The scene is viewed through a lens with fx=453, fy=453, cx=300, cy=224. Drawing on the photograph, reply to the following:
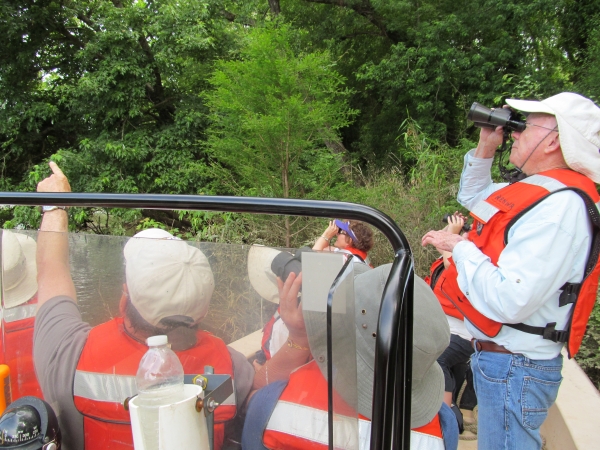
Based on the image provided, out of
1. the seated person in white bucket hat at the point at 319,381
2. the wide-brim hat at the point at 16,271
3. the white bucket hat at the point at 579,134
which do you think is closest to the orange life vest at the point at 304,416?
the seated person in white bucket hat at the point at 319,381

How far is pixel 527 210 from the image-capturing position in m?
1.48

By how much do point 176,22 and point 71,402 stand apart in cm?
901

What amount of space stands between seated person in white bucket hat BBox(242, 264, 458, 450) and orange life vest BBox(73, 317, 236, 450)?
9 centimetres

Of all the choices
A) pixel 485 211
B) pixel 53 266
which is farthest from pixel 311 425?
pixel 485 211

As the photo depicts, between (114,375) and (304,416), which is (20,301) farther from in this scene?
(304,416)

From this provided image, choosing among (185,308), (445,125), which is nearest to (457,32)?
(445,125)

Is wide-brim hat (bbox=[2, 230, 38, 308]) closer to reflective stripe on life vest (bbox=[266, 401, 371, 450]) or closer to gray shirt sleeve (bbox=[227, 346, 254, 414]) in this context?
gray shirt sleeve (bbox=[227, 346, 254, 414])

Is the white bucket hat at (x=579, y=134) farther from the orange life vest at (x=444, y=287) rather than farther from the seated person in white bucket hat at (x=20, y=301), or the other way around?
the seated person in white bucket hat at (x=20, y=301)

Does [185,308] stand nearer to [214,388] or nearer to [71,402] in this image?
[214,388]

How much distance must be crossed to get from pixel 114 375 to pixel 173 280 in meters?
0.28

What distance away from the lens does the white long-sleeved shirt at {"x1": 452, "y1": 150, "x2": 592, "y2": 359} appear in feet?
4.51

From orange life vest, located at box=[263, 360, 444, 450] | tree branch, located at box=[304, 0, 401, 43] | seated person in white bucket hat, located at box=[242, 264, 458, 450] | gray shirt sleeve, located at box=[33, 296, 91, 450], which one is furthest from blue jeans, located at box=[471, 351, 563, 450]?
tree branch, located at box=[304, 0, 401, 43]

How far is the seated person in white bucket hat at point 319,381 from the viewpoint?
884 mm

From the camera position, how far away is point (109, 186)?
870cm
